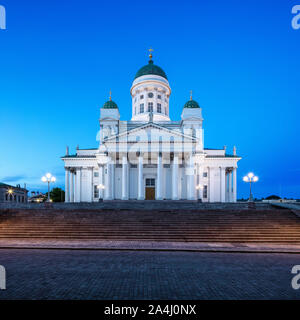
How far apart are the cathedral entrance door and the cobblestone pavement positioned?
79.2 feet

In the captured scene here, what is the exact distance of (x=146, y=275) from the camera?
7980 mm

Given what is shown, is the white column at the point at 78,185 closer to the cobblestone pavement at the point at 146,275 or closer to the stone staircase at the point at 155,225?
the stone staircase at the point at 155,225

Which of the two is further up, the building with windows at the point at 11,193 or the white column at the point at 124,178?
the white column at the point at 124,178

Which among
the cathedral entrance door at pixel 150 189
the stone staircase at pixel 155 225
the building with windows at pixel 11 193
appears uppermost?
the cathedral entrance door at pixel 150 189

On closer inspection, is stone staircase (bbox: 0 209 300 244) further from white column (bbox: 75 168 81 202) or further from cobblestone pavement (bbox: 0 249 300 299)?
white column (bbox: 75 168 81 202)

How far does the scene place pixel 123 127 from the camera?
40656 mm

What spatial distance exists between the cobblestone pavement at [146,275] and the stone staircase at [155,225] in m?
3.85

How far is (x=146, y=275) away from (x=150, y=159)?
28.1m

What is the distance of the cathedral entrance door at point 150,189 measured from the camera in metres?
35.9

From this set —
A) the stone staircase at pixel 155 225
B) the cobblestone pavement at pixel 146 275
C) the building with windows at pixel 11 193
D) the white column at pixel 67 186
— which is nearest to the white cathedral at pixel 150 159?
the white column at pixel 67 186

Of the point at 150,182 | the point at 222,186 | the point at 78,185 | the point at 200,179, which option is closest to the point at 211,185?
the point at 222,186

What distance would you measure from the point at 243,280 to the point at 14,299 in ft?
24.6
